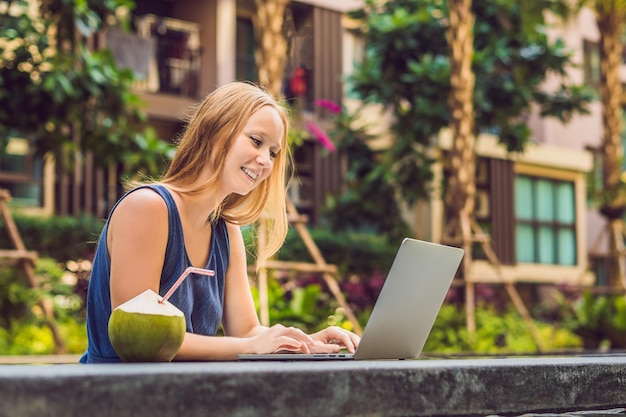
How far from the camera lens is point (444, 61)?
16844mm

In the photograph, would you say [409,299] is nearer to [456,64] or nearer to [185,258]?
[185,258]

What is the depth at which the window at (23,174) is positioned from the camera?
1725 cm

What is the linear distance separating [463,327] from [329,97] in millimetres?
9767

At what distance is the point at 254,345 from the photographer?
2967 mm

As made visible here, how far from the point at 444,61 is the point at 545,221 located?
40.9 ft

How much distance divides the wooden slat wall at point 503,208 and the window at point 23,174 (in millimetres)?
12393

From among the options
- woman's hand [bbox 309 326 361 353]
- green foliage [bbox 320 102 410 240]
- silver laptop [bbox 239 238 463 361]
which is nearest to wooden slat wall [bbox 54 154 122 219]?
green foliage [bbox 320 102 410 240]

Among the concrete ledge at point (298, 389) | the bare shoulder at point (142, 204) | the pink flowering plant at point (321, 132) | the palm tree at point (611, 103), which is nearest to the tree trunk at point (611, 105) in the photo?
the palm tree at point (611, 103)

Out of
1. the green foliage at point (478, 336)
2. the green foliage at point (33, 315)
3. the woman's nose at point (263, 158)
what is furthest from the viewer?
the green foliage at point (478, 336)

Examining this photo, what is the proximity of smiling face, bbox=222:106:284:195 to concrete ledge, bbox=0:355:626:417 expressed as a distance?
1.13m

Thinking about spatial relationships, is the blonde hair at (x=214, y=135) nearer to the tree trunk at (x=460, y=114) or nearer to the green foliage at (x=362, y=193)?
the tree trunk at (x=460, y=114)

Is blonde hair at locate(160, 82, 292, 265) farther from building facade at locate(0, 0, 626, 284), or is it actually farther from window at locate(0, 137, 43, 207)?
window at locate(0, 137, 43, 207)

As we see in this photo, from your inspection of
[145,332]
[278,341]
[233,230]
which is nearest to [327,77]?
[233,230]

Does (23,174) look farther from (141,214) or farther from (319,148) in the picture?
(141,214)
